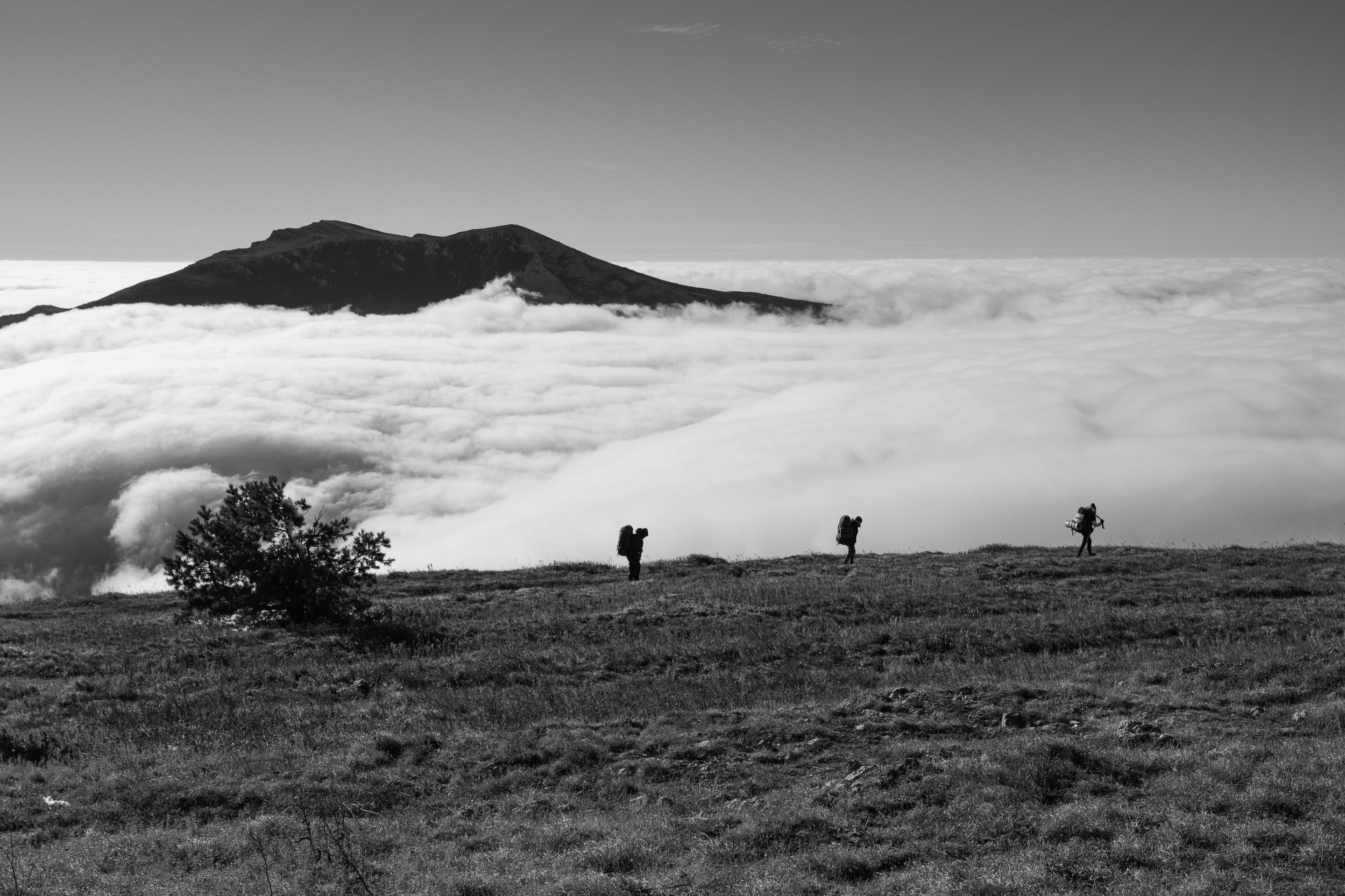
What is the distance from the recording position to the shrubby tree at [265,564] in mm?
22859

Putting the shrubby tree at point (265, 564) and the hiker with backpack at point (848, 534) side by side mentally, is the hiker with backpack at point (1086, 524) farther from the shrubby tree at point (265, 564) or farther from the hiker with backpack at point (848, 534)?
the shrubby tree at point (265, 564)

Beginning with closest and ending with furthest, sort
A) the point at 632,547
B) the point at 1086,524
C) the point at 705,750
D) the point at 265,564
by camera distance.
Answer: the point at 705,750 < the point at 265,564 < the point at 632,547 < the point at 1086,524

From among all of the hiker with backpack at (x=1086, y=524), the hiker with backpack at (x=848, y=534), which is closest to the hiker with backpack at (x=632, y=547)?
the hiker with backpack at (x=848, y=534)

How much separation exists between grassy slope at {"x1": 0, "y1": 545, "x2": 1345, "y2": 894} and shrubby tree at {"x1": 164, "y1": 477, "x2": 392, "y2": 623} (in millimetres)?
1294

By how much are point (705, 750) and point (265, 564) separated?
1538 cm

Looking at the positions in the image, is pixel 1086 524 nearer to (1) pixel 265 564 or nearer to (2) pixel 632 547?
(2) pixel 632 547

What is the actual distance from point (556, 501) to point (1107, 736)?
532ft

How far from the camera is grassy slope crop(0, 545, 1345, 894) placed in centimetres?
864

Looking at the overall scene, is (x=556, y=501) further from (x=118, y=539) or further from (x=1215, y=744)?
(x=1215, y=744)

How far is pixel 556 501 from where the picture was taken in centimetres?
17150

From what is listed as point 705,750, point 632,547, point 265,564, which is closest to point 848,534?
point 632,547

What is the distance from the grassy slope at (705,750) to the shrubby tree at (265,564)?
1.29m

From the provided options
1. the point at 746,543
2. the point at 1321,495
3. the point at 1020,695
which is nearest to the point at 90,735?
the point at 1020,695

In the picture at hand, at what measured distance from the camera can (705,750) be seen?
1245 cm
